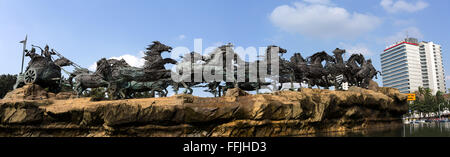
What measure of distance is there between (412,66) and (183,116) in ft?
306

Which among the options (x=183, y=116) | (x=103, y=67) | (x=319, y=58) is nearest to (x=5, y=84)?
(x=103, y=67)

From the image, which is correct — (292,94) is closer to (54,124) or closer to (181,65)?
(181,65)

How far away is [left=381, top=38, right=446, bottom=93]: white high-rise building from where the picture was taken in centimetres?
8106

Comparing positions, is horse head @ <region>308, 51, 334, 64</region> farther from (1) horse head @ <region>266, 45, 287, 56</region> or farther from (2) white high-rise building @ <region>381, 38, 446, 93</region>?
(2) white high-rise building @ <region>381, 38, 446, 93</region>

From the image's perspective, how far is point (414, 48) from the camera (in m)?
82.4

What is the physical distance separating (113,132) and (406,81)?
9350 centimetres

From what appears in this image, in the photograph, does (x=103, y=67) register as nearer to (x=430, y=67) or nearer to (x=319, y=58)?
(x=319, y=58)

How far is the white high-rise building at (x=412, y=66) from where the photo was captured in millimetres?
81062

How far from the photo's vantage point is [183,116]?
9.18 m

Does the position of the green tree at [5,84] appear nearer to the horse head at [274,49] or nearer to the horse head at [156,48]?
the horse head at [156,48]

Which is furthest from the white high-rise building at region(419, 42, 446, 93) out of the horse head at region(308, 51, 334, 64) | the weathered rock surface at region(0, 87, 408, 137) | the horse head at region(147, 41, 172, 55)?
the horse head at region(147, 41, 172, 55)

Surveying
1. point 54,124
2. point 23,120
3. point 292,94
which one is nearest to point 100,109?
point 54,124

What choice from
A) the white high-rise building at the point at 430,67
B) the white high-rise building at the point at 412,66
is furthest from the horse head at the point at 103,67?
the white high-rise building at the point at 430,67
